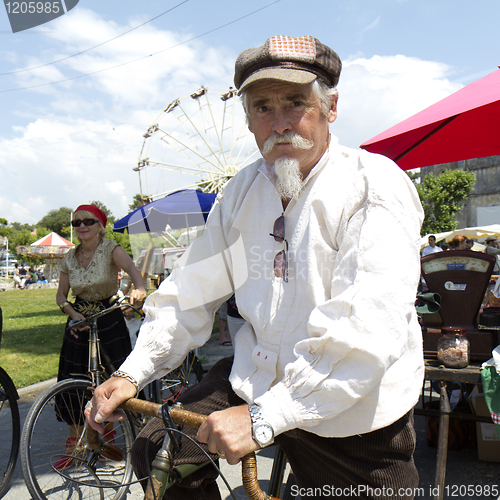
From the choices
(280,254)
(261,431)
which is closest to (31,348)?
(280,254)

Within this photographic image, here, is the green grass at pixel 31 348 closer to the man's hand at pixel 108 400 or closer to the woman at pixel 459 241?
the man's hand at pixel 108 400

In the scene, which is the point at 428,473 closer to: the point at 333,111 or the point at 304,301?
the point at 304,301

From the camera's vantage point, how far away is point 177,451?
131 centimetres

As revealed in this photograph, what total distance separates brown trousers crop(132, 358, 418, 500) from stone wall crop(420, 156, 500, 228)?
40.3 meters

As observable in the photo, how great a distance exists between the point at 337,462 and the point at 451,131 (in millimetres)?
3845

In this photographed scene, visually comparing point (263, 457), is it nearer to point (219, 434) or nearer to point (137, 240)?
point (219, 434)

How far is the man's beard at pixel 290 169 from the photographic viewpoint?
1.47m

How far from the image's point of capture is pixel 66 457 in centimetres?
240

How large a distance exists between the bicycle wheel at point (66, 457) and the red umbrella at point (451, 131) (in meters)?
2.98

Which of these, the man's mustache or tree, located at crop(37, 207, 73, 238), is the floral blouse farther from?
tree, located at crop(37, 207, 73, 238)

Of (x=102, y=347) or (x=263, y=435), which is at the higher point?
(x=263, y=435)

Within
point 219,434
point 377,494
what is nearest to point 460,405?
point 377,494

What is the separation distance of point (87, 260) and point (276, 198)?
8.91ft

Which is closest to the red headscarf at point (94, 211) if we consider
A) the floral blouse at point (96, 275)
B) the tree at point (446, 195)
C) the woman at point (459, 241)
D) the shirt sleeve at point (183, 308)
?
the floral blouse at point (96, 275)
